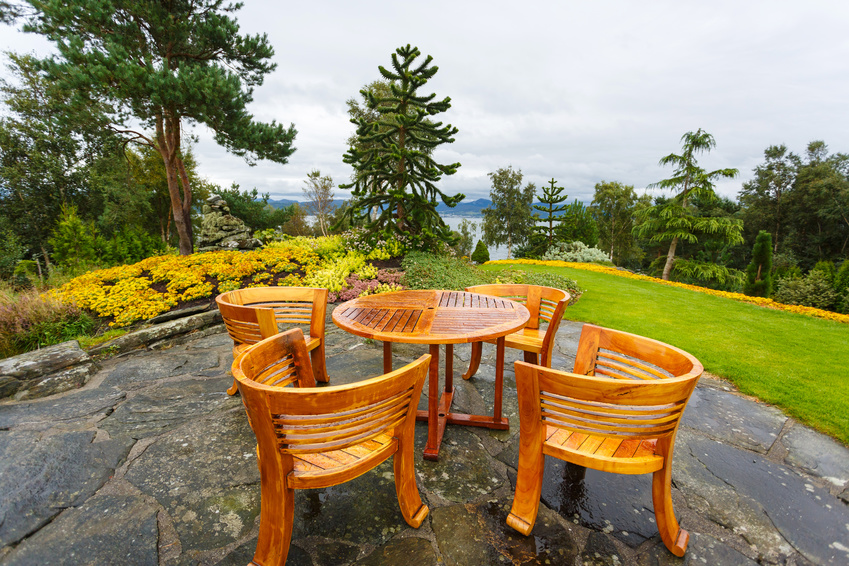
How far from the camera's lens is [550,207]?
22.2 m

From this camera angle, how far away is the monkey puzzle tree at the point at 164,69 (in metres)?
5.91

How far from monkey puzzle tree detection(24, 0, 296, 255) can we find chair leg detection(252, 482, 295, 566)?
24.1ft

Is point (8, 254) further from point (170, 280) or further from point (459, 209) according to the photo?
point (459, 209)

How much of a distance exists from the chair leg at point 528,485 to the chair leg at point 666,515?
543 millimetres

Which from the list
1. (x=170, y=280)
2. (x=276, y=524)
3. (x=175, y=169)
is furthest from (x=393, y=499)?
(x=175, y=169)

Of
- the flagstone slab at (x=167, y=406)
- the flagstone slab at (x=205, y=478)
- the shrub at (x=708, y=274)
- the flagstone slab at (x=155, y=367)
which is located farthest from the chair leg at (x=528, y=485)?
the shrub at (x=708, y=274)

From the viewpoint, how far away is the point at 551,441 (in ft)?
5.69

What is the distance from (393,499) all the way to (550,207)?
75.0ft

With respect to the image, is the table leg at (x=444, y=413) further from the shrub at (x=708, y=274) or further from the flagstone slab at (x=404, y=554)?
the shrub at (x=708, y=274)

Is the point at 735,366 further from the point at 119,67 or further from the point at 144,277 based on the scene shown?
the point at 119,67

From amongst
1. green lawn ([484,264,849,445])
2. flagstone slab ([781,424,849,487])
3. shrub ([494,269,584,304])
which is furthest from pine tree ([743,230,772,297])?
flagstone slab ([781,424,849,487])

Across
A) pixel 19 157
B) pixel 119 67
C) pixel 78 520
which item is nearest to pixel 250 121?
pixel 119 67

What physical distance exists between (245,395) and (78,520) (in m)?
1.57

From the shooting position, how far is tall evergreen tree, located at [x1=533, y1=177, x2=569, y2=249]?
20984mm
